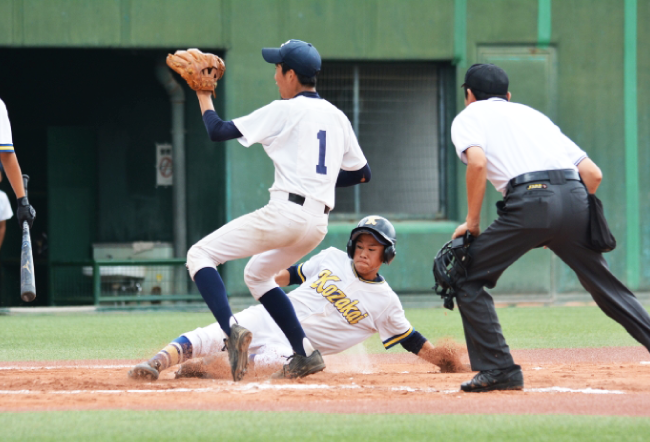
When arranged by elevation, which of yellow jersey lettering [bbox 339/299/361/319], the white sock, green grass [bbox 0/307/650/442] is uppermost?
yellow jersey lettering [bbox 339/299/361/319]

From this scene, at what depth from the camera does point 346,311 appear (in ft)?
17.4

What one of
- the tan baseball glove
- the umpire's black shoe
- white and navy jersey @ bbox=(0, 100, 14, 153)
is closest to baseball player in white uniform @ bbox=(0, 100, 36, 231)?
white and navy jersey @ bbox=(0, 100, 14, 153)

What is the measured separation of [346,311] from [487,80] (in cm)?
164

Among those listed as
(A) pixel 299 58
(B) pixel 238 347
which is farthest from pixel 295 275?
(A) pixel 299 58

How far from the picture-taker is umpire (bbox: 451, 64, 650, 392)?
14.3 ft

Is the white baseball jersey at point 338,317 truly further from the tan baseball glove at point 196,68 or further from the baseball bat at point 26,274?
the tan baseball glove at point 196,68

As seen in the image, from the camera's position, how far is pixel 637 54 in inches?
516

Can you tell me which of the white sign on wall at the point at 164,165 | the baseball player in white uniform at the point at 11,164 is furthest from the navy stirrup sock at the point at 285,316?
the white sign on wall at the point at 164,165

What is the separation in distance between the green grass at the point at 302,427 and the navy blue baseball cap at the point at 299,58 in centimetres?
207

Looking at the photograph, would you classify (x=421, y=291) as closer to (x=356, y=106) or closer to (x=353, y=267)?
(x=356, y=106)

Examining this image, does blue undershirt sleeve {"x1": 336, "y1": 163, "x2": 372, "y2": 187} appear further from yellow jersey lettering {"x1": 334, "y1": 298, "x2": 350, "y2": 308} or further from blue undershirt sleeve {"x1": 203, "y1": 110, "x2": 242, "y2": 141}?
blue undershirt sleeve {"x1": 203, "y1": 110, "x2": 242, "y2": 141}

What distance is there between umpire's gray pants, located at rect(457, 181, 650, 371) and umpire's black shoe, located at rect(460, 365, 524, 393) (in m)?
0.03

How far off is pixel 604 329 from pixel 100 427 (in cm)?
655

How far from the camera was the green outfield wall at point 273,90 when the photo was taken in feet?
40.0
